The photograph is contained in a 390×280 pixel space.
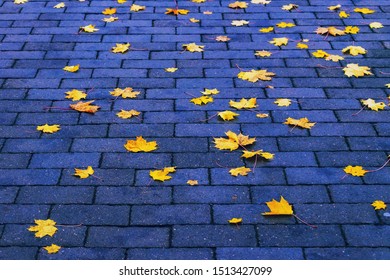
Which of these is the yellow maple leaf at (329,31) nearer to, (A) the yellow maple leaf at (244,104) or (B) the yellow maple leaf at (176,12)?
(B) the yellow maple leaf at (176,12)

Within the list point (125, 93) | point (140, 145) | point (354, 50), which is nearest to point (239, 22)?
point (354, 50)

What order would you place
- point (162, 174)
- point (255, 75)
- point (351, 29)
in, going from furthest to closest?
1. point (351, 29)
2. point (255, 75)
3. point (162, 174)

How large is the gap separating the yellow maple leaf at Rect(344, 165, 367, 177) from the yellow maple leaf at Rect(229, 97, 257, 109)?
93 centimetres

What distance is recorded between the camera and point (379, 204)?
3281 mm

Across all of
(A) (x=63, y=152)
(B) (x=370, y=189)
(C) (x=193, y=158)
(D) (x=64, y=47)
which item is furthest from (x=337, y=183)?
(D) (x=64, y=47)

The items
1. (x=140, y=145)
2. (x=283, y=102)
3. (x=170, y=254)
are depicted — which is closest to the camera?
(x=170, y=254)

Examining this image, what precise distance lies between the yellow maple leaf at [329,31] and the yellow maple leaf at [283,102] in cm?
133

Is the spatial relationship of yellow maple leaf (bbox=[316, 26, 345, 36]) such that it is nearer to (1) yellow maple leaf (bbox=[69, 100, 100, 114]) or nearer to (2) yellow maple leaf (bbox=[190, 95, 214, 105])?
(2) yellow maple leaf (bbox=[190, 95, 214, 105])

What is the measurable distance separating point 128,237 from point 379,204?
4.72 ft

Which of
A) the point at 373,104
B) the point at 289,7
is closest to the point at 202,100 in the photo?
the point at 373,104

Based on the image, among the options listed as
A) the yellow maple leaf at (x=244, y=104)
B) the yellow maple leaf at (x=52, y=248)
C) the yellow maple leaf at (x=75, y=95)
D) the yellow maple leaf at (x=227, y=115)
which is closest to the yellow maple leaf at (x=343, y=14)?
the yellow maple leaf at (x=244, y=104)

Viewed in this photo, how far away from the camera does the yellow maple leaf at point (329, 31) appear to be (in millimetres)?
5289

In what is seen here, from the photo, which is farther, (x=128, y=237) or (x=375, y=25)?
(x=375, y=25)

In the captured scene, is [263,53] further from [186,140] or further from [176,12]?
[186,140]
